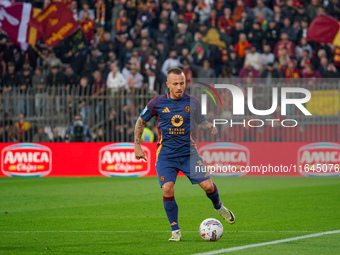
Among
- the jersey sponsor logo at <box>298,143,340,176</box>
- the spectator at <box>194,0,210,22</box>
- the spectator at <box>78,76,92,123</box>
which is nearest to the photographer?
the jersey sponsor logo at <box>298,143,340,176</box>

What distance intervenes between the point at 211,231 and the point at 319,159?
1143 centimetres

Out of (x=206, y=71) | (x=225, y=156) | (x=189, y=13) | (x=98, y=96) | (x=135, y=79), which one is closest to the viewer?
(x=225, y=156)

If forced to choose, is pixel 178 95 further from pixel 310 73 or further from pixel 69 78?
pixel 69 78

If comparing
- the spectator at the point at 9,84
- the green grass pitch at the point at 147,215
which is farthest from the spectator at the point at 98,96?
the spectator at the point at 9,84

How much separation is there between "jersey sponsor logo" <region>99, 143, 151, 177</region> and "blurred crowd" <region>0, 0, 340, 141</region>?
0.66 meters

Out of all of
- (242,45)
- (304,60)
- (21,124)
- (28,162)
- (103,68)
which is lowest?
(28,162)

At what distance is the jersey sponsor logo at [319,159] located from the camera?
19.6 meters

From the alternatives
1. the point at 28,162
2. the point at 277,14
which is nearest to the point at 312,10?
the point at 277,14

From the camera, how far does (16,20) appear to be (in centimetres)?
2312

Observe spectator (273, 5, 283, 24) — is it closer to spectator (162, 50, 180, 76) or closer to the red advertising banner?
spectator (162, 50, 180, 76)

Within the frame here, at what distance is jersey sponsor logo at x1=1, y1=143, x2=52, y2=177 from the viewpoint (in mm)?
20625

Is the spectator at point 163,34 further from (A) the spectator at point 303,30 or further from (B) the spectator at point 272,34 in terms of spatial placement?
(A) the spectator at point 303,30

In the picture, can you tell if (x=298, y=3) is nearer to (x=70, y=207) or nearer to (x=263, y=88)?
(x=263, y=88)

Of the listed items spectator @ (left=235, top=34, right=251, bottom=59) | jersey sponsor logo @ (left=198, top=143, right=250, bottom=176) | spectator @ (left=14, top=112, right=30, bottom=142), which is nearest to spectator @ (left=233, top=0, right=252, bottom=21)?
spectator @ (left=235, top=34, right=251, bottom=59)
